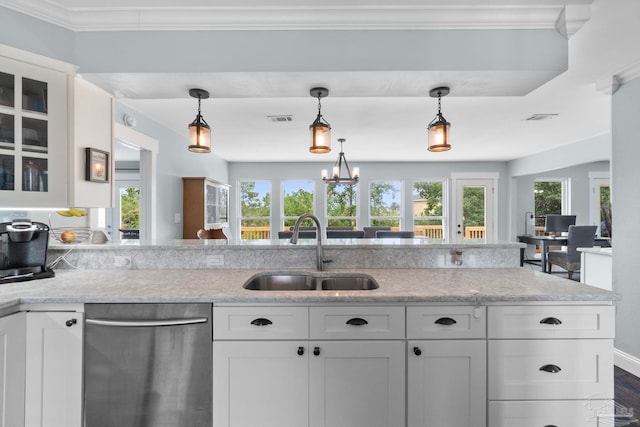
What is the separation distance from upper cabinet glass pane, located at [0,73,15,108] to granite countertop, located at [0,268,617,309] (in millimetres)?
995

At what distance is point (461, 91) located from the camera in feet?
7.19

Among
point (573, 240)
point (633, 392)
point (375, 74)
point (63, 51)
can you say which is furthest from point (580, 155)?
point (63, 51)

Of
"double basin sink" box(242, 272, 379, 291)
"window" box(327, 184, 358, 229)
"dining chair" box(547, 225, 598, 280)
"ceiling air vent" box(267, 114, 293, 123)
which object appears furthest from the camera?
"window" box(327, 184, 358, 229)

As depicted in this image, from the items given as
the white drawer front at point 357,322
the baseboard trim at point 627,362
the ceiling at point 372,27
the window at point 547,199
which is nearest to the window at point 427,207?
the window at point 547,199

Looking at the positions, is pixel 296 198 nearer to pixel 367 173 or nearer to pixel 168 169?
pixel 367 173

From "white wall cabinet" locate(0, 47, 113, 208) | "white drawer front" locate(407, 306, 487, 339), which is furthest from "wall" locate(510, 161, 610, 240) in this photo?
"white wall cabinet" locate(0, 47, 113, 208)

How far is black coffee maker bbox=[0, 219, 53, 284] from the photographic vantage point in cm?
173

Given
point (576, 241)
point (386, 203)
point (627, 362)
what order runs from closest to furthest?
point (627, 362) → point (576, 241) → point (386, 203)

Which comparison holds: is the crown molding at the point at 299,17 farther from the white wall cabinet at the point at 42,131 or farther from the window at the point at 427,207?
the window at the point at 427,207

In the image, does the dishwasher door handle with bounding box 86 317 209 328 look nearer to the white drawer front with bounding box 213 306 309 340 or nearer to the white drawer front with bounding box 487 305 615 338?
the white drawer front with bounding box 213 306 309 340

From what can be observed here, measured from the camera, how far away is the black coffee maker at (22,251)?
5.67 feet

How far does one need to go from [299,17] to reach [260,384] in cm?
199

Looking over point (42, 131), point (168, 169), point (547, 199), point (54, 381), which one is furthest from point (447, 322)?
point (547, 199)

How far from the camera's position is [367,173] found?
23.4 feet
